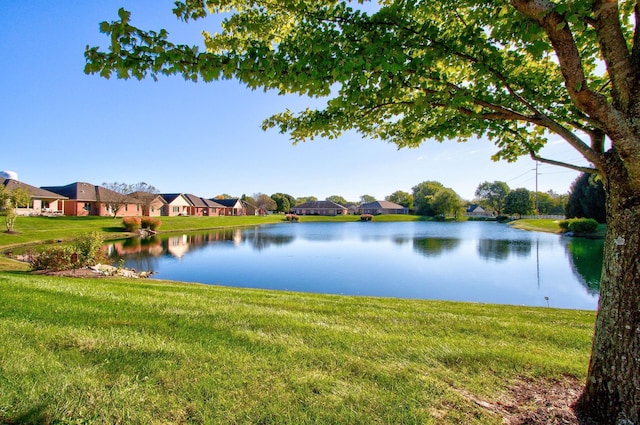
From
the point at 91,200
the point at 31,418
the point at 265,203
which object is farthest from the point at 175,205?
the point at 31,418

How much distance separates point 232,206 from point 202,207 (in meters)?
10.6

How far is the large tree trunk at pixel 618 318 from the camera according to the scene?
224 centimetres

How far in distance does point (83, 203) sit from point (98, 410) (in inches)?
2168

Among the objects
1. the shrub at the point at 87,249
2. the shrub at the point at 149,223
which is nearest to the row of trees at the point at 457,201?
the shrub at the point at 149,223

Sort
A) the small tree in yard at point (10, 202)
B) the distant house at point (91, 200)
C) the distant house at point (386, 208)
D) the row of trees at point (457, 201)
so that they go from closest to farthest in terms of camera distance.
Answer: the small tree in yard at point (10, 202) < the distant house at point (91, 200) < the row of trees at point (457, 201) < the distant house at point (386, 208)

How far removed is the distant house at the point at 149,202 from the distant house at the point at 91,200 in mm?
1334

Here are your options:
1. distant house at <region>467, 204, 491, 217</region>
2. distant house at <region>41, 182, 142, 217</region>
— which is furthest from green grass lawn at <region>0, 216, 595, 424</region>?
distant house at <region>467, 204, 491, 217</region>

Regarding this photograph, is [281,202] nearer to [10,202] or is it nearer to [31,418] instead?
[10,202]

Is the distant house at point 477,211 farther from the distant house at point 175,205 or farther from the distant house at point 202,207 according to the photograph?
the distant house at point 175,205

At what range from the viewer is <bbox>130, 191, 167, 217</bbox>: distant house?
5072 cm

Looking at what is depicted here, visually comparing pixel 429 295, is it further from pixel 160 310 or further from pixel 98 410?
pixel 98 410

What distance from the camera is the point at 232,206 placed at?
79.9 m

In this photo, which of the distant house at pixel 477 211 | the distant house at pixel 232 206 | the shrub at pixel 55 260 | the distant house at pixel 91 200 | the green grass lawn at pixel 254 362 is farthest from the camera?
the distant house at pixel 477 211

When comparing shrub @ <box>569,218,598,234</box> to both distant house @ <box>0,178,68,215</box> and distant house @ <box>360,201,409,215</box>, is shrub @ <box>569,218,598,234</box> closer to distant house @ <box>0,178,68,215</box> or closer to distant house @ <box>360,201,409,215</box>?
distant house @ <box>0,178,68,215</box>
